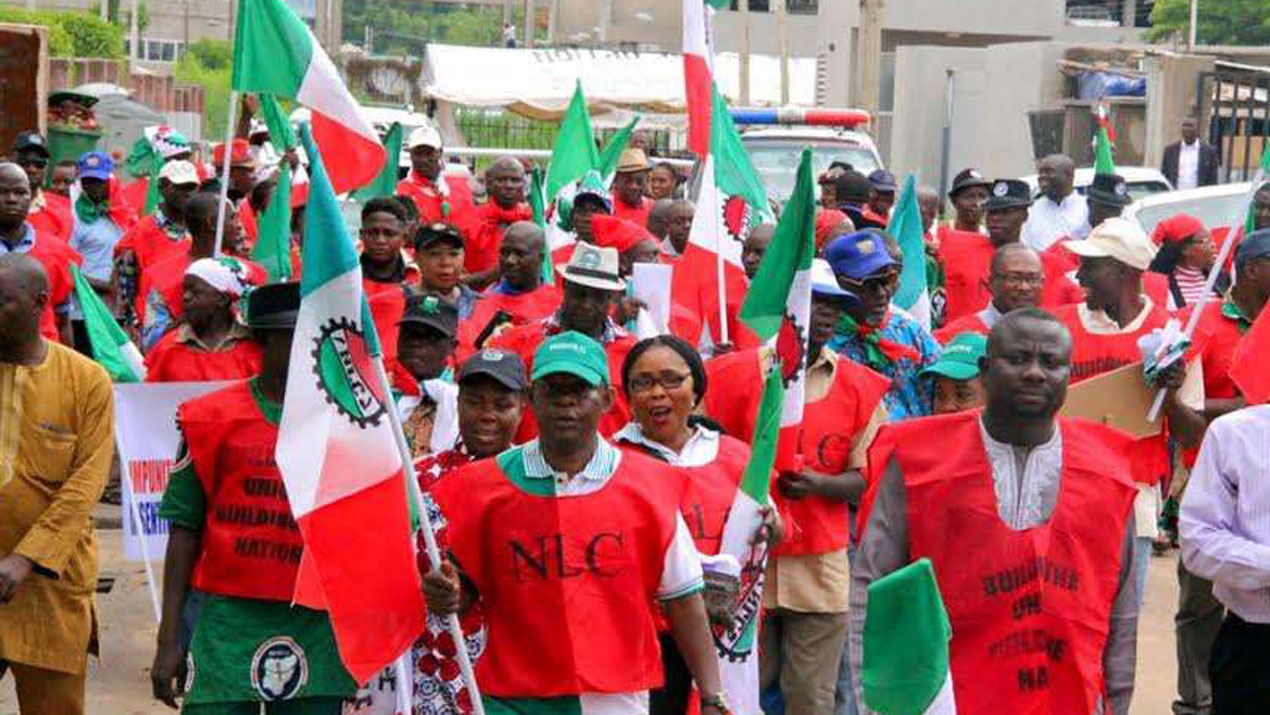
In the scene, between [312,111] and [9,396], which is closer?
[9,396]

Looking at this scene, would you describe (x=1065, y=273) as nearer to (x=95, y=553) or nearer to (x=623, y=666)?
(x=95, y=553)

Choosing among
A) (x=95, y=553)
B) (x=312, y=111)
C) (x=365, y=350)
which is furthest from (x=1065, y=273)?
(x=365, y=350)

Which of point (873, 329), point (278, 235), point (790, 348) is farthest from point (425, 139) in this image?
point (790, 348)

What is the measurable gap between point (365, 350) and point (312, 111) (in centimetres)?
224

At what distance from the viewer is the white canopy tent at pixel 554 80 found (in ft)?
110

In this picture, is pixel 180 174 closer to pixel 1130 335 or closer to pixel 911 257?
pixel 911 257

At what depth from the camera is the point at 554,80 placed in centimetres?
3441

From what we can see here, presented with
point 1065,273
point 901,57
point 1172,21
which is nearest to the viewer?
point 1065,273

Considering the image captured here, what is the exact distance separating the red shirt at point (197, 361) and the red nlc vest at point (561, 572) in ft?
11.2

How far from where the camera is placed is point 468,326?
30.7 ft

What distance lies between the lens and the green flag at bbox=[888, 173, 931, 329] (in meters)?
11.1

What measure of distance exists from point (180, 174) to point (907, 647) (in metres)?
8.94

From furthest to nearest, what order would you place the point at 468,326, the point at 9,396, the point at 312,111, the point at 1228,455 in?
the point at 468,326
the point at 312,111
the point at 9,396
the point at 1228,455

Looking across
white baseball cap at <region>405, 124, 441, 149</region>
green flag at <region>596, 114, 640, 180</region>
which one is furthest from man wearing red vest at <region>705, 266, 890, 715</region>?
green flag at <region>596, 114, 640, 180</region>
